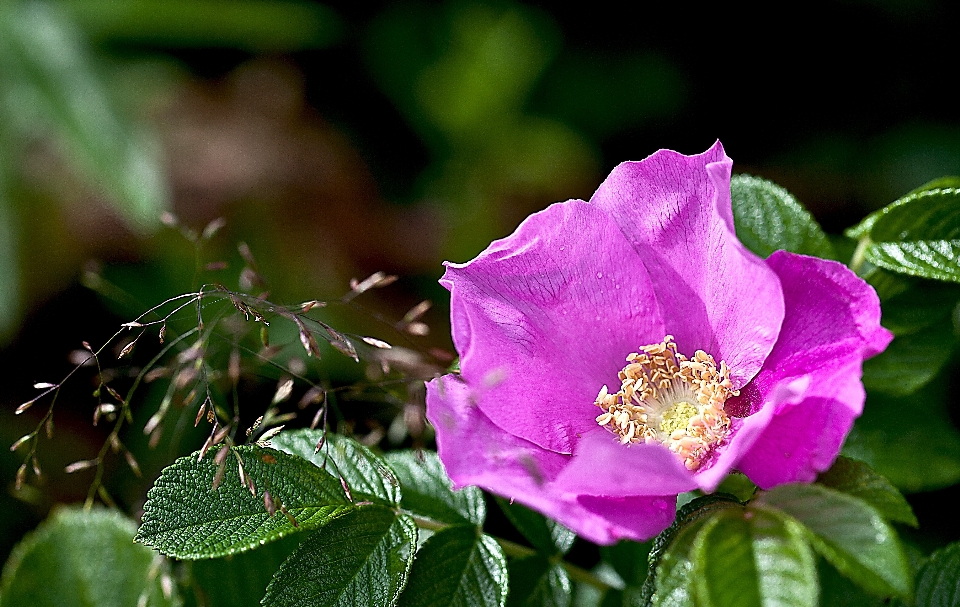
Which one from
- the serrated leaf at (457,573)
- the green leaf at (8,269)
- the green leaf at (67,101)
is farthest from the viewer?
the green leaf at (67,101)

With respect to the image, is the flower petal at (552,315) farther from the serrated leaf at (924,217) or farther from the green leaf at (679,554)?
the serrated leaf at (924,217)

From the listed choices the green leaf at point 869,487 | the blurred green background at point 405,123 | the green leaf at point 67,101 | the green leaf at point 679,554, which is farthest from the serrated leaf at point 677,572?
the green leaf at point 67,101

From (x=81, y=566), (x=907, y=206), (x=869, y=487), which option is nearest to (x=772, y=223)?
(x=907, y=206)

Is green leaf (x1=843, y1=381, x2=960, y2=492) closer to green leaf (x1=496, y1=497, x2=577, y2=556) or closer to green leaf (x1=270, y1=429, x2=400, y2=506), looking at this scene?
green leaf (x1=496, y1=497, x2=577, y2=556)

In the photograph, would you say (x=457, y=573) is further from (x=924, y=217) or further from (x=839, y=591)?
(x=924, y=217)

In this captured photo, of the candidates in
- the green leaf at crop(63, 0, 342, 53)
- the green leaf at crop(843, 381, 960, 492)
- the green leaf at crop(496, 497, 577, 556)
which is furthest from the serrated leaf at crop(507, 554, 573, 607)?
the green leaf at crop(63, 0, 342, 53)

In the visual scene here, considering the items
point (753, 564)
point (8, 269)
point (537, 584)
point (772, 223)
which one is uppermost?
point (772, 223)
